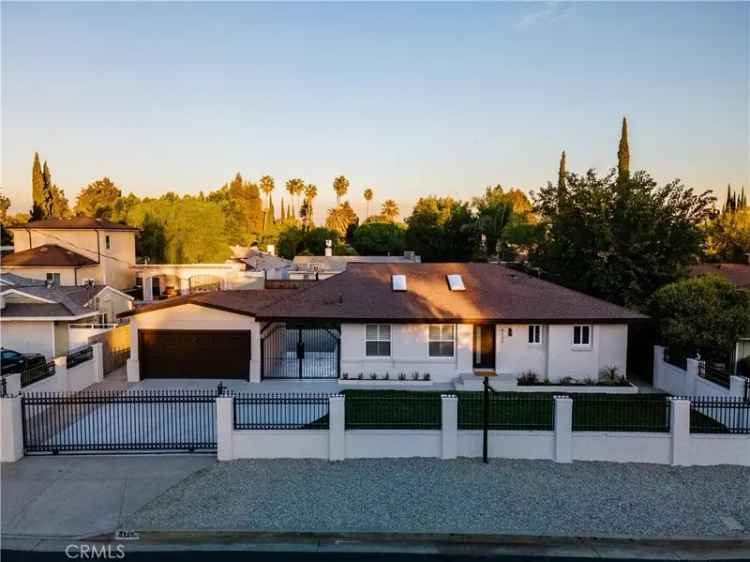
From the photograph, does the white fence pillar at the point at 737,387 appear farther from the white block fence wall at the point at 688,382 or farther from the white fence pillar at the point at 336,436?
the white fence pillar at the point at 336,436

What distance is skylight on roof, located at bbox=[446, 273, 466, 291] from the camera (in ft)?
70.5

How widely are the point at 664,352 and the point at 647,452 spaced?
8660 mm

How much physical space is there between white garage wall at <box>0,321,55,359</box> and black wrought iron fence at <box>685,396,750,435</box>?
23033mm

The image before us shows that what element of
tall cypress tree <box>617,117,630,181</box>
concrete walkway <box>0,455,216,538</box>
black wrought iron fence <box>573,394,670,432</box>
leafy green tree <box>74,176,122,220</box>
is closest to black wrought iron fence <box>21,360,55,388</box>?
concrete walkway <box>0,455,216,538</box>

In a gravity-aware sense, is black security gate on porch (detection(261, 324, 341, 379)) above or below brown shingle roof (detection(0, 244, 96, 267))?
below

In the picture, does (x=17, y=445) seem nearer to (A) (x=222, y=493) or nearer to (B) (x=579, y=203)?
(A) (x=222, y=493)

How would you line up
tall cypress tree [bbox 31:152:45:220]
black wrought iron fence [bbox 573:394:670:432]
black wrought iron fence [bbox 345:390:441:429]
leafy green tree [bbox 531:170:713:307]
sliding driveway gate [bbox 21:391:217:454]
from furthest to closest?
tall cypress tree [bbox 31:152:45:220] → leafy green tree [bbox 531:170:713:307] → black wrought iron fence [bbox 345:390:441:429] → black wrought iron fence [bbox 573:394:670:432] → sliding driveway gate [bbox 21:391:217:454]

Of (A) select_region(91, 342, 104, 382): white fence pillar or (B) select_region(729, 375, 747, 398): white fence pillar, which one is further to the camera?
(A) select_region(91, 342, 104, 382): white fence pillar

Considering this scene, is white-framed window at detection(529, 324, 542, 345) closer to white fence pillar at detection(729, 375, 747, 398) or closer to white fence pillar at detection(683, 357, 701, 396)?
white fence pillar at detection(683, 357, 701, 396)

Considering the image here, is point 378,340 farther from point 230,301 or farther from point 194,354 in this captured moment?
point 194,354

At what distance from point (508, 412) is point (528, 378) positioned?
483cm

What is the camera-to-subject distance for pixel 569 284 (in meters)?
26.8

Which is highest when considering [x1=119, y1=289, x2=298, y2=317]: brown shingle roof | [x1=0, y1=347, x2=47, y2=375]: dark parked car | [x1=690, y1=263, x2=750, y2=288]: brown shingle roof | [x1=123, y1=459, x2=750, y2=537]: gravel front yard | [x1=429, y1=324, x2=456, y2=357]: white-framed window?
[x1=690, y1=263, x2=750, y2=288]: brown shingle roof

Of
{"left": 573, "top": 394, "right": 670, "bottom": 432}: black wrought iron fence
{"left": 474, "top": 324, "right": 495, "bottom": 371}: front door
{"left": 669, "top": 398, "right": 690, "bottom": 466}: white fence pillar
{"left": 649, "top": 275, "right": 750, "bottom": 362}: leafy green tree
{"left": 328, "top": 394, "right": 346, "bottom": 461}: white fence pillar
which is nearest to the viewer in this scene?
{"left": 669, "top": 398, "right": 690, "bottom": 466}: white fence pillar
